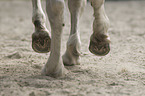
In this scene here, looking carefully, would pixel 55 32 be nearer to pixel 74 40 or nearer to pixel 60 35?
pixel 60 35

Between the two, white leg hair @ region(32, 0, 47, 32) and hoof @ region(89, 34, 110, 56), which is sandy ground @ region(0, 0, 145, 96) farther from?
white leg hair @ region(32, 0, 47, 32)

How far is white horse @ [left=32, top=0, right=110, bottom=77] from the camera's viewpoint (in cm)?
206

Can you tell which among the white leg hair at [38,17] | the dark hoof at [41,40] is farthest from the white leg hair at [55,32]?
the white leg hair at [38,17]

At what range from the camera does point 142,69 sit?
2520 millimetres

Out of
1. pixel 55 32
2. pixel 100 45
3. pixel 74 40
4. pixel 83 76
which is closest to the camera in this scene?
pixel 55 32

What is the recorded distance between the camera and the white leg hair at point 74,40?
2635 millimetres

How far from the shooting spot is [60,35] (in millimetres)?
2094

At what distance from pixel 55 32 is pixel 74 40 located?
0.59 metres

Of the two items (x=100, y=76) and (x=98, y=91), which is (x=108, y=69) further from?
(x=98, y=91)

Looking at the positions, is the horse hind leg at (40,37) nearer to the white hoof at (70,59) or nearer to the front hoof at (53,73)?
the white hoof at (70,59)

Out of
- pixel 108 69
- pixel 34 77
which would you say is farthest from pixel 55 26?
pixel 108 69

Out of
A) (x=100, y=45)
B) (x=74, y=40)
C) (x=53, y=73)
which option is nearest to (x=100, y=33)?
(x=100, y=45)

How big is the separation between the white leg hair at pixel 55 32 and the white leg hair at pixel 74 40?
0.48 m

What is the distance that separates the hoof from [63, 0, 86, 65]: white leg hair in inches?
7.7
